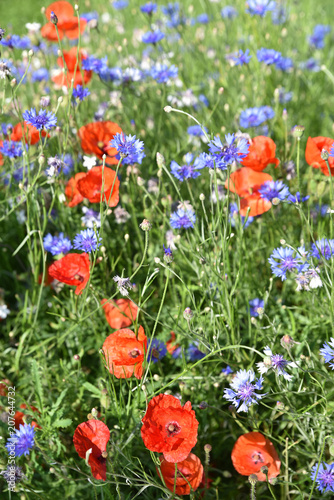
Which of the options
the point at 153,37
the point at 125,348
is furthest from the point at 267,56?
the point at 125,348

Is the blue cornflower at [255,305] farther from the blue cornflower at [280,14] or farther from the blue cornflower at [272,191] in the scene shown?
the blue cornflower at [280,14]

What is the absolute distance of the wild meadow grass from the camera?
1161 millimetres

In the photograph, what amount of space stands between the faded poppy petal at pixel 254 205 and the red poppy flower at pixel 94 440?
0.70 m

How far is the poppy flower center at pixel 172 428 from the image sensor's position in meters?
1.15

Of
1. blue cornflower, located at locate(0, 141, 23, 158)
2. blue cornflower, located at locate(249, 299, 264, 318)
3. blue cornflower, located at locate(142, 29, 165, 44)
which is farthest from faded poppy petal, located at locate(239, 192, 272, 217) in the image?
blue cornflower, located at locate(142, 29, 165, 44)

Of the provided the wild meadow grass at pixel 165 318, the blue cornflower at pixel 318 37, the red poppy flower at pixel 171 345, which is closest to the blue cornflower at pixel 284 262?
the wild meadow grass at pixel 165 318

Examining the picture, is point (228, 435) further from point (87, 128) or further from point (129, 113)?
point (129, 113)

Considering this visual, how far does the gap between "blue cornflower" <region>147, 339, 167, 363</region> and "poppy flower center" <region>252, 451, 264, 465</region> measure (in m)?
0.33

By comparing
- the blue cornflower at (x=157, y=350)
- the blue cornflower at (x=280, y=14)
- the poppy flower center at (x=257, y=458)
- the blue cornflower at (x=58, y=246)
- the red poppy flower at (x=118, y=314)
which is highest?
the blue cornflower at (x=280, y=14)

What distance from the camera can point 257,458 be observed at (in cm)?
121

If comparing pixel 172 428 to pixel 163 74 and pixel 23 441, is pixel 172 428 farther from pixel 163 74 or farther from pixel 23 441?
pixel 163 74

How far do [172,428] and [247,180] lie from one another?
766 millimetres

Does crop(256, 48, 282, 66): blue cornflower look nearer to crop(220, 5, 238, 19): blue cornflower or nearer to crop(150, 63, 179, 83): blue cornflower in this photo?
crop(150, 63, 179, 83): blue cornflower

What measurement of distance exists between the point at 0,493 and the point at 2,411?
0.21 meters
